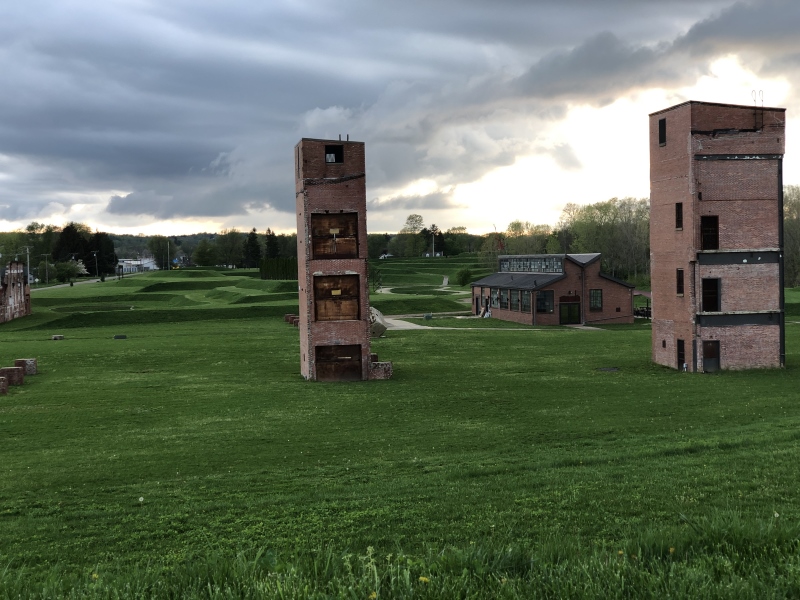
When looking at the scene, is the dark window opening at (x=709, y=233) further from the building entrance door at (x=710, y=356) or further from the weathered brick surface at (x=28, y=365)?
the weathered brick surface at (x=28, y=365)

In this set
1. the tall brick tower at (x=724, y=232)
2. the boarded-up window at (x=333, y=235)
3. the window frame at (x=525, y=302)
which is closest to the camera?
the boarded-up window at (x=333, y=235)

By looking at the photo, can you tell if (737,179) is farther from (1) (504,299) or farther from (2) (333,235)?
(1) (504,299)

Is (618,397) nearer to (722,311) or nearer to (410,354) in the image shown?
(722,311)

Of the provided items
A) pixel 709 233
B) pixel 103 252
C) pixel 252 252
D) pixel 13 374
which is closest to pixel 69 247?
pixel 103 252

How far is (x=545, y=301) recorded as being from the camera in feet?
232

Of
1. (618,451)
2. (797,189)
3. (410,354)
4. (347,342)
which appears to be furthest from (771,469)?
(797,189)

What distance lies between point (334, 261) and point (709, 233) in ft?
64.8

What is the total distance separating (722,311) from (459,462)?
2596 cm

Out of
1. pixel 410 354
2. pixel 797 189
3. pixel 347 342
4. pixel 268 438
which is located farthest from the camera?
pixel 797 189

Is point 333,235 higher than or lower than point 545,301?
higher

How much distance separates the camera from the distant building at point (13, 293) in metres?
71.3

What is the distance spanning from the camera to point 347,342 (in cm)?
3953

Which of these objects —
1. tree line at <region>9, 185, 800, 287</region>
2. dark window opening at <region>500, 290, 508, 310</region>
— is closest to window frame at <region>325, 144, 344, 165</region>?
dark window opening at <region>500, 290, 508, 310</region>

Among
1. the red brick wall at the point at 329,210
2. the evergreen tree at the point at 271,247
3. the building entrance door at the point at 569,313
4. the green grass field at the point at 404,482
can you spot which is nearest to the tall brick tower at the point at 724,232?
the green grass field at the point at 404,482
